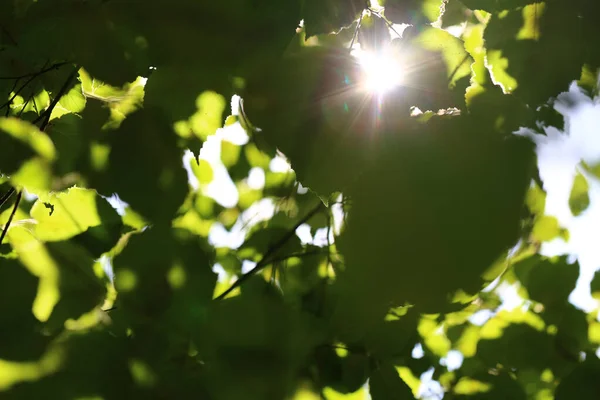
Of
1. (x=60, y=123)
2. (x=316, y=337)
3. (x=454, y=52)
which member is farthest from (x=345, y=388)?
(x=60, y=123)

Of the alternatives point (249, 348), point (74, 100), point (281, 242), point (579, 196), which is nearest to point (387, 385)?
point (249, 348)

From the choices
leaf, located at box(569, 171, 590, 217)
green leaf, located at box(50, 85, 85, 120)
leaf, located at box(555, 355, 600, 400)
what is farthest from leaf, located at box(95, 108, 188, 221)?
leaf, located at box(569, 171, 590, 217)

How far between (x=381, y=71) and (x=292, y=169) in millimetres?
289

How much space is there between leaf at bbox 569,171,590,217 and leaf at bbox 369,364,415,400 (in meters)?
0.79

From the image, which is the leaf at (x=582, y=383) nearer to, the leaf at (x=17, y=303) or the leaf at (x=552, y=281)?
the leaf at (x=552, y=281)

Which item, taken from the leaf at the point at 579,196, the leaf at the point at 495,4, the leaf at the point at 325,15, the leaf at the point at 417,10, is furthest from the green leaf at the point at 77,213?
the leaf at the point at 579,196

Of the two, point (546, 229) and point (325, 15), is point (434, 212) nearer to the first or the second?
point (325, 15)

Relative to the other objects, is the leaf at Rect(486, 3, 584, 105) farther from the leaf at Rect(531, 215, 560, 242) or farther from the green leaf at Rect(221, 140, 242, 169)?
the green leaf at Rect(221, 140, 242, 169)

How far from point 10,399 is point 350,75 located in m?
0.70

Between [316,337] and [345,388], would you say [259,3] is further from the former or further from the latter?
[345,388]

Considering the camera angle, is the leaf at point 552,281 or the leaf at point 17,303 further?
the leaf at point 552,281

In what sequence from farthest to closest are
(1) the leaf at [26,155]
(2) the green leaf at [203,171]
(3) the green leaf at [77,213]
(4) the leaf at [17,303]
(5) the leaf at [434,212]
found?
(2) the green leaf at [203,171], (3) the green leaf at [77,213], (1) the leaf at [26,155], (4) the leaf at [17,303], (5) the leaf at [434,212]

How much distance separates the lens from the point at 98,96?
45.3 inches

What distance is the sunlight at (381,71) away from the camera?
0.73 meters
